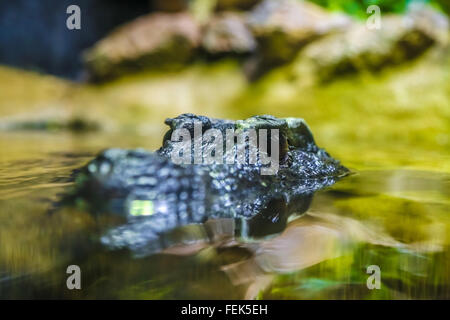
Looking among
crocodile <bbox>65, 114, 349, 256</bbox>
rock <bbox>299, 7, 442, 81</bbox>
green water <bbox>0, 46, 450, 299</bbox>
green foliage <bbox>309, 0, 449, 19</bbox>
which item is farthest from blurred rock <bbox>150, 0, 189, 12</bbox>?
crocodile <bbox>65, 114, 349, 256</bbox>

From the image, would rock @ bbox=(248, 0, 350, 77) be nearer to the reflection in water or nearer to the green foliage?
the green foliage

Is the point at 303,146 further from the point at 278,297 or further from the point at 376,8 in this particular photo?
the point at 376,8

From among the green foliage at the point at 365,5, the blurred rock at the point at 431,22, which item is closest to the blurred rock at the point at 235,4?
the green foliage at the point at 365,5

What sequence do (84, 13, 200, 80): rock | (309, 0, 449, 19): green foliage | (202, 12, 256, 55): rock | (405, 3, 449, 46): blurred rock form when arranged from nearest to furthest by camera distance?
(405, 3, 449, 46): blurred rock
(309, 0, 449, 19): green foliage
(202, 12, 256, 55): rock
(84, 13, 200, 80): rock

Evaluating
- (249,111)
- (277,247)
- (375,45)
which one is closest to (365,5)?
(375,45)

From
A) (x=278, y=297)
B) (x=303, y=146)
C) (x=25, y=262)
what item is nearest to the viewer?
(x=278, y=297)

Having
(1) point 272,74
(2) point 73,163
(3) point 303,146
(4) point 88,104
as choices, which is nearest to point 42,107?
(4) point 88,104

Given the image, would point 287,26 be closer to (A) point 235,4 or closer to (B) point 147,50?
(A) point 235,4
